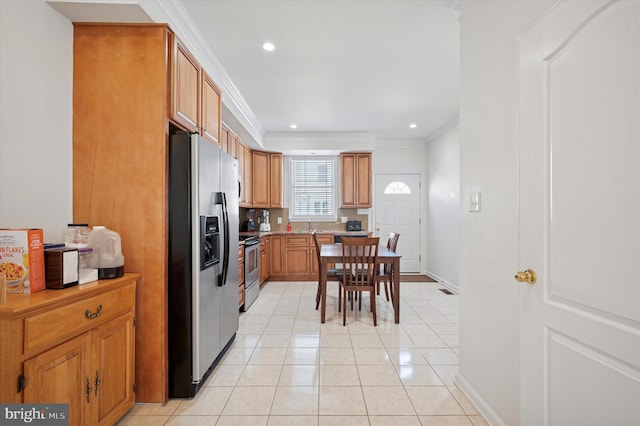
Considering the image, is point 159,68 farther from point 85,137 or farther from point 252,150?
point 252,150

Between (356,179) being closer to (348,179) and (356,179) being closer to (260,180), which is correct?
(348,179)

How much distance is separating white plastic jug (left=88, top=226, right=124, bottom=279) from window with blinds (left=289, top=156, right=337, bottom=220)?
464 centimetres

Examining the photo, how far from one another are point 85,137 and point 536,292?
273 centimetres

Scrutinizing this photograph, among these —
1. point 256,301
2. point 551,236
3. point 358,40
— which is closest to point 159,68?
point 358,40

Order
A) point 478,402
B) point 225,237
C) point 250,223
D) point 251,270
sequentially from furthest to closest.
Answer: point 250,223, point 251,270, point 225,237, point 478,402

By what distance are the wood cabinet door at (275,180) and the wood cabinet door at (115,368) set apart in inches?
168

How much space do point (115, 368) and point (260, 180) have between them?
4459mm

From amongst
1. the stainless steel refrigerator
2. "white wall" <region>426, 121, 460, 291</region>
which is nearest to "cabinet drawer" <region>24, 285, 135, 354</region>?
the stainless steel refrigerator

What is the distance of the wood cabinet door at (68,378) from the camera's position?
1252 mm

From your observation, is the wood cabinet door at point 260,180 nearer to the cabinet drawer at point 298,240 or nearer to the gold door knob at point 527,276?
the cabinet drawer at point 298,240

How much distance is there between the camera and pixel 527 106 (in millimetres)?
1433

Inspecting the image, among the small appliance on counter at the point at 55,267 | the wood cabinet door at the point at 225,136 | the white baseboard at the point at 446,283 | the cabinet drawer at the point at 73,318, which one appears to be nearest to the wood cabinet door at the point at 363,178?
the white baseboard at the point at 446,283

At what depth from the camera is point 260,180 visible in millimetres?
5918

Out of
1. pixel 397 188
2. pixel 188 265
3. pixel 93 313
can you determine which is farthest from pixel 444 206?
pixel 93 313
